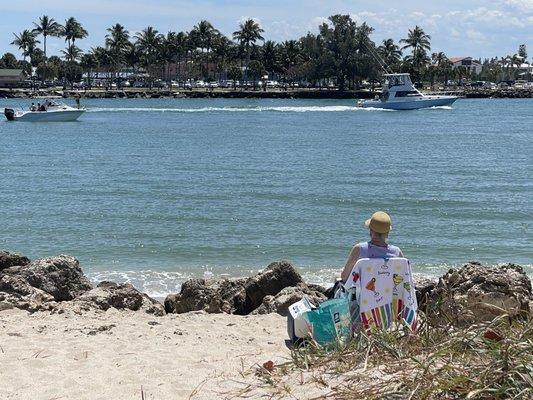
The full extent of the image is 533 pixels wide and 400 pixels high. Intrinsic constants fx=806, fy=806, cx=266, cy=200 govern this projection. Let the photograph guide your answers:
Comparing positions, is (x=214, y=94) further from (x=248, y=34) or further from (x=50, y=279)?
(x=50, y=279)

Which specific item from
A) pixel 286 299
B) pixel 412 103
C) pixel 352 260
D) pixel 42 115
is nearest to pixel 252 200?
pixel 286 299

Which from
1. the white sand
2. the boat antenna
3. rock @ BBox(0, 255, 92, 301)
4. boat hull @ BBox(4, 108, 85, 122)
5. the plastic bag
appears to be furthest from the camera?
the boat antenna

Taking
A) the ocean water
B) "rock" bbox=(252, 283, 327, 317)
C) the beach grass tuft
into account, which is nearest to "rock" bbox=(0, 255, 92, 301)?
the ocean water

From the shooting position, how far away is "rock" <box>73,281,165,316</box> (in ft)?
33.7

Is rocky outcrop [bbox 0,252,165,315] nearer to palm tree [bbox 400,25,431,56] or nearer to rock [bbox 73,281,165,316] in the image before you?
rock [bbox 73,281,165,316]

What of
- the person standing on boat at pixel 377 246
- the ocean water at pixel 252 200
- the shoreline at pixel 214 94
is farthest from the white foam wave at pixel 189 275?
the shoreline at pixel 214 94

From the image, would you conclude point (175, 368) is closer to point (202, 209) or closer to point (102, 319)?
point (102, 319)

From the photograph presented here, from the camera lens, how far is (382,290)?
7.02m

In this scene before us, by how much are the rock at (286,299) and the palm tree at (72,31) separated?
13941cm

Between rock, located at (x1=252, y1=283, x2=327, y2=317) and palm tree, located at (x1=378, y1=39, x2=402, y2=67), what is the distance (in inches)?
5484

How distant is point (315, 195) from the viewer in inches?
993

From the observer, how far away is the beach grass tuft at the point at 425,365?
4.89m

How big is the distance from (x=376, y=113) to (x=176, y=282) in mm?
72773

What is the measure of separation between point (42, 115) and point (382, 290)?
61.1m
